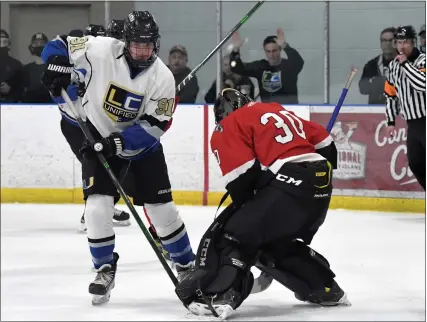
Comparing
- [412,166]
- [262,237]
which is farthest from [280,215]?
[412,166]

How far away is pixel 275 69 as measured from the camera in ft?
23.3

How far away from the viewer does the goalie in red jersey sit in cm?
351

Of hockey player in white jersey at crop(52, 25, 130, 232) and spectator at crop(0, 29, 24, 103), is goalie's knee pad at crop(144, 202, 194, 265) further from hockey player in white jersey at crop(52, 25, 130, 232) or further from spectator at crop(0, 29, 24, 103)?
spectator at crop(0, 29, 24, 103)

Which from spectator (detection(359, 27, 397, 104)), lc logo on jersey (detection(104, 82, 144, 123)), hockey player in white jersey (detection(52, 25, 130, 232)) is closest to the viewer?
lc logo on jersey (detection(104, 82, 144, 123))

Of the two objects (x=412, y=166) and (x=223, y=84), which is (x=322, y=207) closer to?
(x=412, y=166)

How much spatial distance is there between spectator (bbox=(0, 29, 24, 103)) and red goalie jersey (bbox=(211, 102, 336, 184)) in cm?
391

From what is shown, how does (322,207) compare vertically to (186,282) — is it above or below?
above

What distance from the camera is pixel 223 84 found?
714 centimetres

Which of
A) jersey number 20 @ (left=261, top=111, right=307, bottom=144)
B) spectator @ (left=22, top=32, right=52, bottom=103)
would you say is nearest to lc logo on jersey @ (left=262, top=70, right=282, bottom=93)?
spectator @ (left=22, top=32, right=52, bottom=103)

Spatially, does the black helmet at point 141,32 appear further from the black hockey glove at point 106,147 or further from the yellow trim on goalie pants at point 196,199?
the yellow trim on goalie pants at point 196,199

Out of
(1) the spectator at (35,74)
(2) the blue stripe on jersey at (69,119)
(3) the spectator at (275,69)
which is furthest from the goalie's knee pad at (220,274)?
(1) the spectator at (35,74)

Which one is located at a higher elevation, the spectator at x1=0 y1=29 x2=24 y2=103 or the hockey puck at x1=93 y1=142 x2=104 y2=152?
the spectator at x1=0 y1=29 x2=24 y2=103

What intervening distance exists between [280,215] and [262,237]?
103 millimetres

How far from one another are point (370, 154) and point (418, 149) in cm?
58
